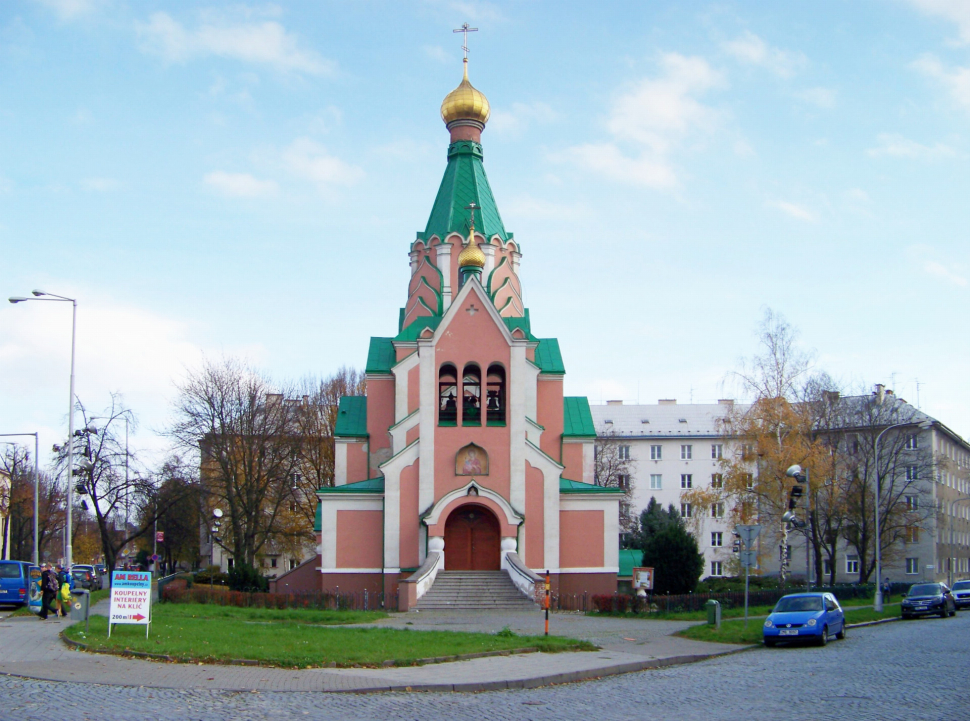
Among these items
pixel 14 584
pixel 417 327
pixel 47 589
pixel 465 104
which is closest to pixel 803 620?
pixel 47 589

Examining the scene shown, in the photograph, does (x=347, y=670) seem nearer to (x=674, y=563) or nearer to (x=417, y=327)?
(x=674, y=563)

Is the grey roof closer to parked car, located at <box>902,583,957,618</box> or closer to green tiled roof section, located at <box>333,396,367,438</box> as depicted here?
green tiled roof section, located at <box>333,396,367,438</box>

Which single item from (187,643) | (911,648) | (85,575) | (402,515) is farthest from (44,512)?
(911,648)

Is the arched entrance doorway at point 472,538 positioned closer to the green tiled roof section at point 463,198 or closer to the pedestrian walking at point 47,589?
the green tiled roof section at point 463,198

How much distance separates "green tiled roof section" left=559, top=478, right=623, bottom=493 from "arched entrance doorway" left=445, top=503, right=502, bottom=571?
298 centimetres

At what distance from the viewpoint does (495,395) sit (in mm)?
36594

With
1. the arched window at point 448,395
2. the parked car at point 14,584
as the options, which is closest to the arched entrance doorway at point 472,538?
the arched window at point 448,395

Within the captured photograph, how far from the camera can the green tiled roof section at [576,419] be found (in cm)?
3984

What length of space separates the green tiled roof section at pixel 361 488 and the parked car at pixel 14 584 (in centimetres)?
1021

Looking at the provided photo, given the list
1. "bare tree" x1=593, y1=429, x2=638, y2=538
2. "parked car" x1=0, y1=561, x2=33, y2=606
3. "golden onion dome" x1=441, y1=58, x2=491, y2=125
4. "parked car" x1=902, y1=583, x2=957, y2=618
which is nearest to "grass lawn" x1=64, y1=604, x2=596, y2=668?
"parked car" x1=0, y1=561, x2=33, y2=606

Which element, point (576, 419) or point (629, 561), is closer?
point (576, 419)

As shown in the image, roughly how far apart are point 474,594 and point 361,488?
6295 mm

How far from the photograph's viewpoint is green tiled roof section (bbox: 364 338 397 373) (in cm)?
3978

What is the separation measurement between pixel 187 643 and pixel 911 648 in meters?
14.8
